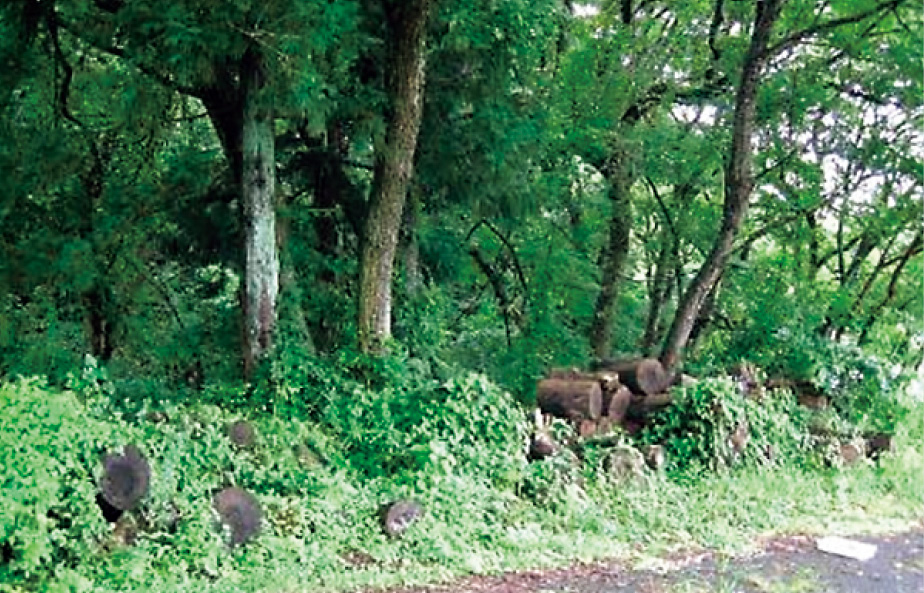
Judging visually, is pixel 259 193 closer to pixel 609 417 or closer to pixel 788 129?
pixel 609 417

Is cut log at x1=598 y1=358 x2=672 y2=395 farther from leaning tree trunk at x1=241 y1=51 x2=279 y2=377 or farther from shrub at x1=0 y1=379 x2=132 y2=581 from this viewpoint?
shrub at x1=0 y1=379 x2=132 y2=581

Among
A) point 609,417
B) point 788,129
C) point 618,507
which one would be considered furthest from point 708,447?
point 788,129

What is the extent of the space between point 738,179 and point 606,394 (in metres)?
3.45

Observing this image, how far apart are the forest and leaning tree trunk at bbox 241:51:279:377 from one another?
3 cm

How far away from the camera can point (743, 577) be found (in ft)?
18.7

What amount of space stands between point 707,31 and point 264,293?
7.61 m

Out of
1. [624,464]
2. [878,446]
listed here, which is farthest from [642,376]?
[878,446]

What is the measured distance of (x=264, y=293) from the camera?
8.49m

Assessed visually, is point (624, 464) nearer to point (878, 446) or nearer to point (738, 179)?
point (878, 446)

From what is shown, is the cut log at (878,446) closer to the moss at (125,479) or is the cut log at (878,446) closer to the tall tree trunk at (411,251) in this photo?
the tall tree trunk at (411,251)

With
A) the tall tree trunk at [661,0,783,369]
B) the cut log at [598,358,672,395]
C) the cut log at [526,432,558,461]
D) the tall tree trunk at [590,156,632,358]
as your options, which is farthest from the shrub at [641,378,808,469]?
the tall tree trunk at [590,156,632,358]

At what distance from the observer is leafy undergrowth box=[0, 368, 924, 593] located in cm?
466

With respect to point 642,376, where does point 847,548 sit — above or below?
below

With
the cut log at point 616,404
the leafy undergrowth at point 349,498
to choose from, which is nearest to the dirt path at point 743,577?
the leafy undergrowth at point 349,498
